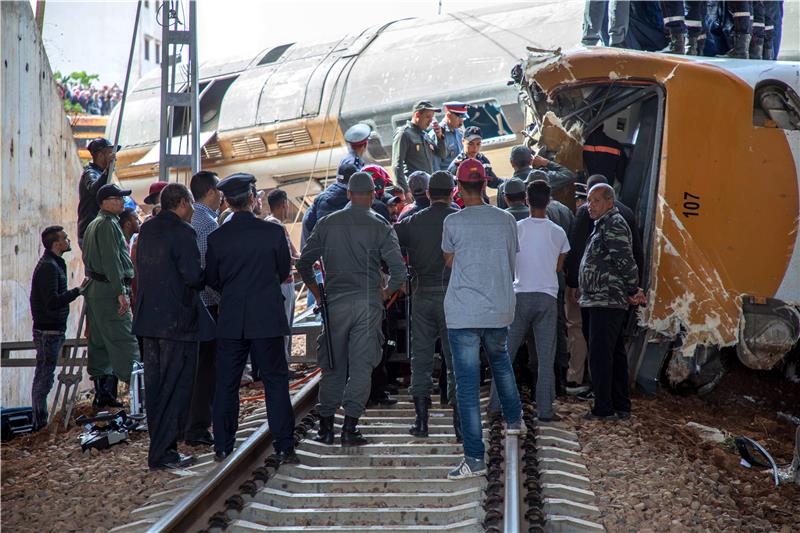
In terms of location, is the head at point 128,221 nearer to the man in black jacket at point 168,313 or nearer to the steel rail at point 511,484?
the man in black jacket at point 168,313

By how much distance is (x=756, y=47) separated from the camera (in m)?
10.3

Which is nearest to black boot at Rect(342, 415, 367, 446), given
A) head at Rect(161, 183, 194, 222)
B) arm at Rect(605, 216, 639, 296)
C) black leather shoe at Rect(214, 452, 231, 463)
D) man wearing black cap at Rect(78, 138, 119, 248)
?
black leather shoe at Rect(214, 452, 231, 463)

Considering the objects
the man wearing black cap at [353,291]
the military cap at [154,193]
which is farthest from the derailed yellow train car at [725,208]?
the military cap at [154,193]

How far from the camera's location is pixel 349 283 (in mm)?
6992

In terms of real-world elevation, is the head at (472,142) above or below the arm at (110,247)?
above

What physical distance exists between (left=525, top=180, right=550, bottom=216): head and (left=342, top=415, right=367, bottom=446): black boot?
2171mm

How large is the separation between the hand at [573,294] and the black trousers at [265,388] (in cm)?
302

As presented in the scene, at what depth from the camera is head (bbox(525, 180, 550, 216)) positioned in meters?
7.62

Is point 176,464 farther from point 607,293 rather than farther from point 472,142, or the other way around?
point 472,142

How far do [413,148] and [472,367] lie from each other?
4.77m

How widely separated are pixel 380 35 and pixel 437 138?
7.59m

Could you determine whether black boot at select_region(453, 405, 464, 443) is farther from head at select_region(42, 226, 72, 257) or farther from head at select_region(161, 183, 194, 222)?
head at select_region(42, 226, 72, 257)

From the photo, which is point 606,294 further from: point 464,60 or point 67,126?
point 464,60

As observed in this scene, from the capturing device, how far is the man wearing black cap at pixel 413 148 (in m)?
10.7
